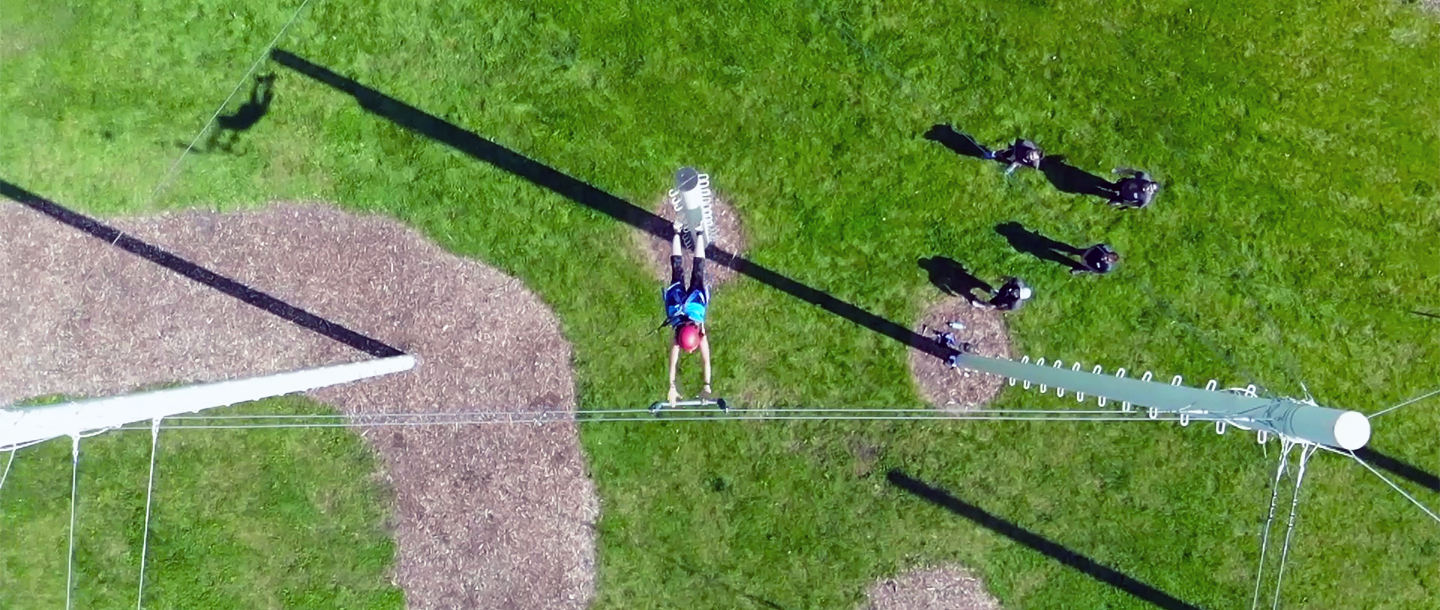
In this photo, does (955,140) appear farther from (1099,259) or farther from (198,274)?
(198,274)

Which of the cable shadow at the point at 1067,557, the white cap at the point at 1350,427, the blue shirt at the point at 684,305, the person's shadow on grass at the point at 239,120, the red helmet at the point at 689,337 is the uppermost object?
the person's shadow on grass at the point at 239,120

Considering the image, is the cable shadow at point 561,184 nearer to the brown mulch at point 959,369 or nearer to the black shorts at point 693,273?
the brown mulch at point 959,369

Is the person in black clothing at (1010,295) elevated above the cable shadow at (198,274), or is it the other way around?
the person in black clothing at (1010,295)

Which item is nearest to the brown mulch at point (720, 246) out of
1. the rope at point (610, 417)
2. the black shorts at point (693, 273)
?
the black shorts at point (693, 273)

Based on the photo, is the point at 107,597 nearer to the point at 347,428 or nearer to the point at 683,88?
the point at 347,428

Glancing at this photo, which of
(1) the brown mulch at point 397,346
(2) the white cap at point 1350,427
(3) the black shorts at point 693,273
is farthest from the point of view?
(1) the brown mulch at point 397,346

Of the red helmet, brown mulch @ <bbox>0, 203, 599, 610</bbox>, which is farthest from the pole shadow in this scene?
brown mulch @ <bbox>0, 203, 599, 610</bbox>

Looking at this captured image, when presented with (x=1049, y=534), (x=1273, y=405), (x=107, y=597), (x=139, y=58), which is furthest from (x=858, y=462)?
(x=139, y=58)
